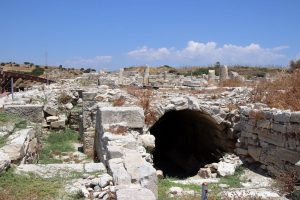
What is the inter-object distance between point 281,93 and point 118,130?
4.98m

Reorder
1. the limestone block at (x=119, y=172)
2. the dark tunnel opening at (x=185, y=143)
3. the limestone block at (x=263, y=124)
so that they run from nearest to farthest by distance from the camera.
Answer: the limestone block at (x=119, y=172)
the limestone block at (x=263, y=124)
the dark tunnel opening at (x=185, y=143)

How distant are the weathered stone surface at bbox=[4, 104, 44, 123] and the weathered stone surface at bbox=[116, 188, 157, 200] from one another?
7096 mm

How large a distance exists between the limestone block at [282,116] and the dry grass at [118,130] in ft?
11.4

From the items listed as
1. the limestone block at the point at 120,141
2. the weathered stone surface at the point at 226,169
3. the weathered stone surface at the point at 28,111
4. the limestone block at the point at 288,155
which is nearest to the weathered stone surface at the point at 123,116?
the limestone block at the point at 120,141

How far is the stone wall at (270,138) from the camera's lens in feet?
26.8

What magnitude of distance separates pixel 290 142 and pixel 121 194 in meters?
5.06

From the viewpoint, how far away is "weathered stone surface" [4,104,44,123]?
10.8 metres

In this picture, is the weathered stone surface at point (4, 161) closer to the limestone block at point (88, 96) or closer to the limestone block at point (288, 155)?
the limestone block at point (88, 96)

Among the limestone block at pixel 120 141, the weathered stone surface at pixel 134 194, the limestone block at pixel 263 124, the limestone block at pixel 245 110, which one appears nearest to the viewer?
the weathered stone surface at pixel 134 194

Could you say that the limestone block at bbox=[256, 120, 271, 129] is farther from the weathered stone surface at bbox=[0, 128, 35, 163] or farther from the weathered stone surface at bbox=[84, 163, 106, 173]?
the weathered stone surface at bbox=[0, 128, 35, 163]

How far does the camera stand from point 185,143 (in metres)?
16.8

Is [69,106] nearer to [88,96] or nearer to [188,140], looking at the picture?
[88,96]

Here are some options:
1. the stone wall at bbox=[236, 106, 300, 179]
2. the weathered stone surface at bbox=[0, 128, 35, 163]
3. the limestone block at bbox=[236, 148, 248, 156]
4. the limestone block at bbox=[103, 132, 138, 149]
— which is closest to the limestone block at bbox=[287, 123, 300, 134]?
the stone wall at bbox=[236, 106, 300, 179]

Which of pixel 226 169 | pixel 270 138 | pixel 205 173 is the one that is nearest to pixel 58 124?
pixel 205 173
